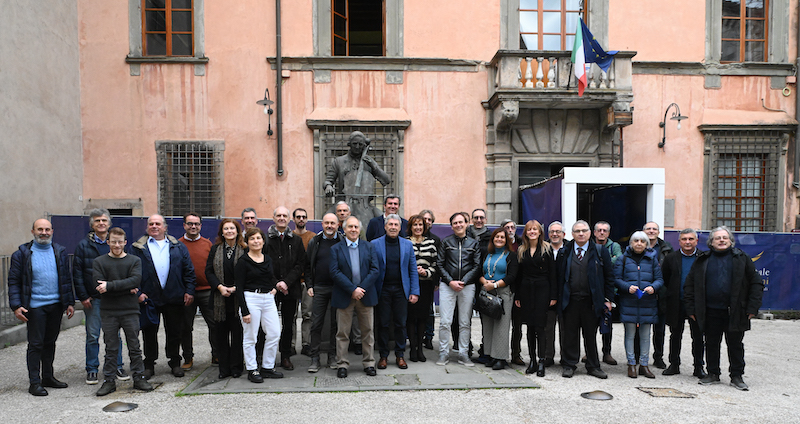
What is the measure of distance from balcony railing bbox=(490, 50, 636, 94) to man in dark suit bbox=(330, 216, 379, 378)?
6.73 meters

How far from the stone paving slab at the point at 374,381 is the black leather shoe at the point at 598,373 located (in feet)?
2.45

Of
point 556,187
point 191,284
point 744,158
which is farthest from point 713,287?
point 744,158

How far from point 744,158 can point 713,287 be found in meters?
8.50

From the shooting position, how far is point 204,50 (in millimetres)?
11719

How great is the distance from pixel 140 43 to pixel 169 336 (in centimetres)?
831

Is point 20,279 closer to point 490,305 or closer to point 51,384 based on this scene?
point 51,384

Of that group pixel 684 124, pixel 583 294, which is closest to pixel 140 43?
pixel 583 294

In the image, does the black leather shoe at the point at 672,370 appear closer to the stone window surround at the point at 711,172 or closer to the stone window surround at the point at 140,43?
the stone window surround at the point at 711,172

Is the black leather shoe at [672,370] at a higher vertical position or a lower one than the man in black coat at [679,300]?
lower

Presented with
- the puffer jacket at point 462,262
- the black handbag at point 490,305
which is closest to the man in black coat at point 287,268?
the puffer jacket at point 462,262

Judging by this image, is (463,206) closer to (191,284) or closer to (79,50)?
(191,284)

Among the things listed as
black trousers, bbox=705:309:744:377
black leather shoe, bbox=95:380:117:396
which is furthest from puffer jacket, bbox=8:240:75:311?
black trousers, bbox=705:309:744:377

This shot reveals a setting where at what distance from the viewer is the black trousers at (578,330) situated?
5809 millimetres

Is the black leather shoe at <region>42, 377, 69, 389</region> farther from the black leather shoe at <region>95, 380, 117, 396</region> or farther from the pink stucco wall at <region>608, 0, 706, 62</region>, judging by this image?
the pink stucco wall at <region>608, 0, 706, 62</region>
